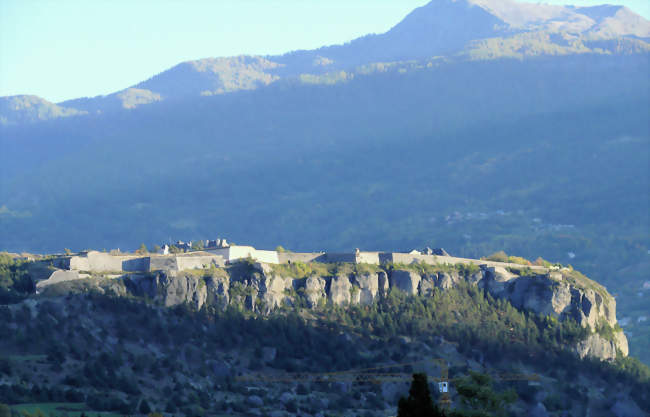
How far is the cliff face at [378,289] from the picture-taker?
144 metres

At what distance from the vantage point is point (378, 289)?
528 ft

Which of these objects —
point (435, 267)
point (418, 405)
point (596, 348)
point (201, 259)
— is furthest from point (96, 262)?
point (418, 405)

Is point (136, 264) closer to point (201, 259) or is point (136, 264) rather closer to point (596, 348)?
point (201, 259)

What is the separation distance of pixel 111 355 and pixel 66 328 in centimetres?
514

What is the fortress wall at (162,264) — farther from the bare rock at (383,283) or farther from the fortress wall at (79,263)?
the bare rock at (383,283)

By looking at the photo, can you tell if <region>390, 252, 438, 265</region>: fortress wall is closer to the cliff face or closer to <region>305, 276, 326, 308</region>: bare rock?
the cliff face

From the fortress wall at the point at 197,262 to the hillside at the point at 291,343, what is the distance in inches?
60.5

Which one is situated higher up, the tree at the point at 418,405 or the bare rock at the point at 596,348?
the tree at the point at 418,405

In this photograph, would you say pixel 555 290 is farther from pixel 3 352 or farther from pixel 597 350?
pixel 3 352

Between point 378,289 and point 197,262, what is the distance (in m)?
21.3

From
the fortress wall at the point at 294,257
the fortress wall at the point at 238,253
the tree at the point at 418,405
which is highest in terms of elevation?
the tree at the point at 418,405

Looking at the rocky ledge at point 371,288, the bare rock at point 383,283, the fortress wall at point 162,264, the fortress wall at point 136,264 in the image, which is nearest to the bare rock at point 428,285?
the rocky ledge at point 371,288

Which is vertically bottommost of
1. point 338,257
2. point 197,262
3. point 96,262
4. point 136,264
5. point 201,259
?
point 338,257

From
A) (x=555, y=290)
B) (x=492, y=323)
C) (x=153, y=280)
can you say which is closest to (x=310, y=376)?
(x=153, y=280)
